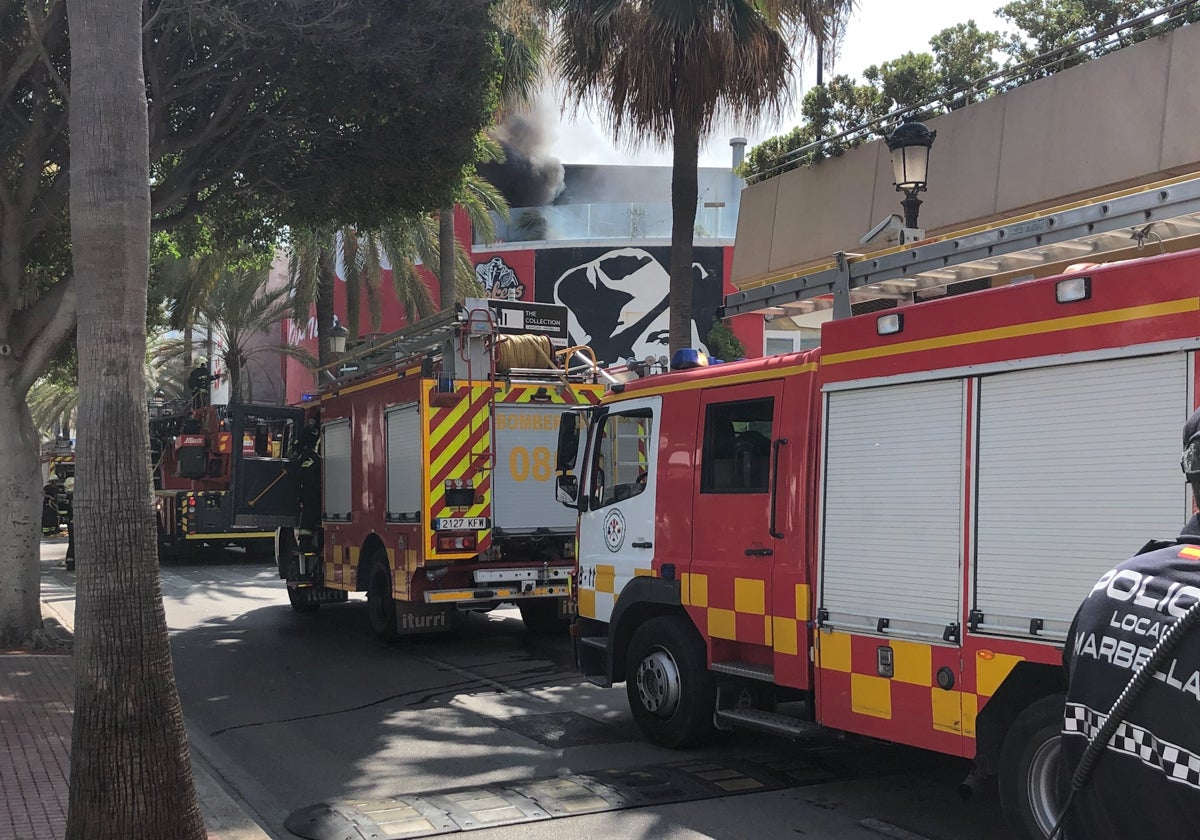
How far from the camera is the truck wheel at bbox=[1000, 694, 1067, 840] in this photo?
4.88 m

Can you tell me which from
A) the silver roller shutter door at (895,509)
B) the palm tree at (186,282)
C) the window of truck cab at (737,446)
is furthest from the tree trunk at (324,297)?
the silver roller shutter door at (895,509)

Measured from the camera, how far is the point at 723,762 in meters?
7.16

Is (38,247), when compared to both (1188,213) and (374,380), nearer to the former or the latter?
(374,380)

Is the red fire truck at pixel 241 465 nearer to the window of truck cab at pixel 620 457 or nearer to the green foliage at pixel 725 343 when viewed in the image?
the window of truck cab at pixel 620 457

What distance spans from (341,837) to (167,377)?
41909 millimetres

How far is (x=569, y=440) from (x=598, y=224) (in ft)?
78.3

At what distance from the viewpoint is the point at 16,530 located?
11.6 meters

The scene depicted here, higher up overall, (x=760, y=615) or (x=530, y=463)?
(x=530, y=463)

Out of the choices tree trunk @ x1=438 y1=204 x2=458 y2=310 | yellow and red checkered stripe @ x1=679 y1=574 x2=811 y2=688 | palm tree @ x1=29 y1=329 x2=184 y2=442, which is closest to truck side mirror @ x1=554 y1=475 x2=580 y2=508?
yellow and red checkered stripe @ x1=679 y1=574 x2=811 y2=688

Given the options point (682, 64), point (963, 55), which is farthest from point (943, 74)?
point (682, 64)

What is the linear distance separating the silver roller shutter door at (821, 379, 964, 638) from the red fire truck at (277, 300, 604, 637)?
5601 millimetres

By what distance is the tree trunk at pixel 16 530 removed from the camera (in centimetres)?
1152

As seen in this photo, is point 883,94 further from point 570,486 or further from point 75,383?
point 75,383

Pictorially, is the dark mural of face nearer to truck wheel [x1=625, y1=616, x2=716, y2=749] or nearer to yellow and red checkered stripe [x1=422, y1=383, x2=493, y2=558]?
yellow and red checkered stripe [x1=422, y1=383, x2=493, y2=558]
